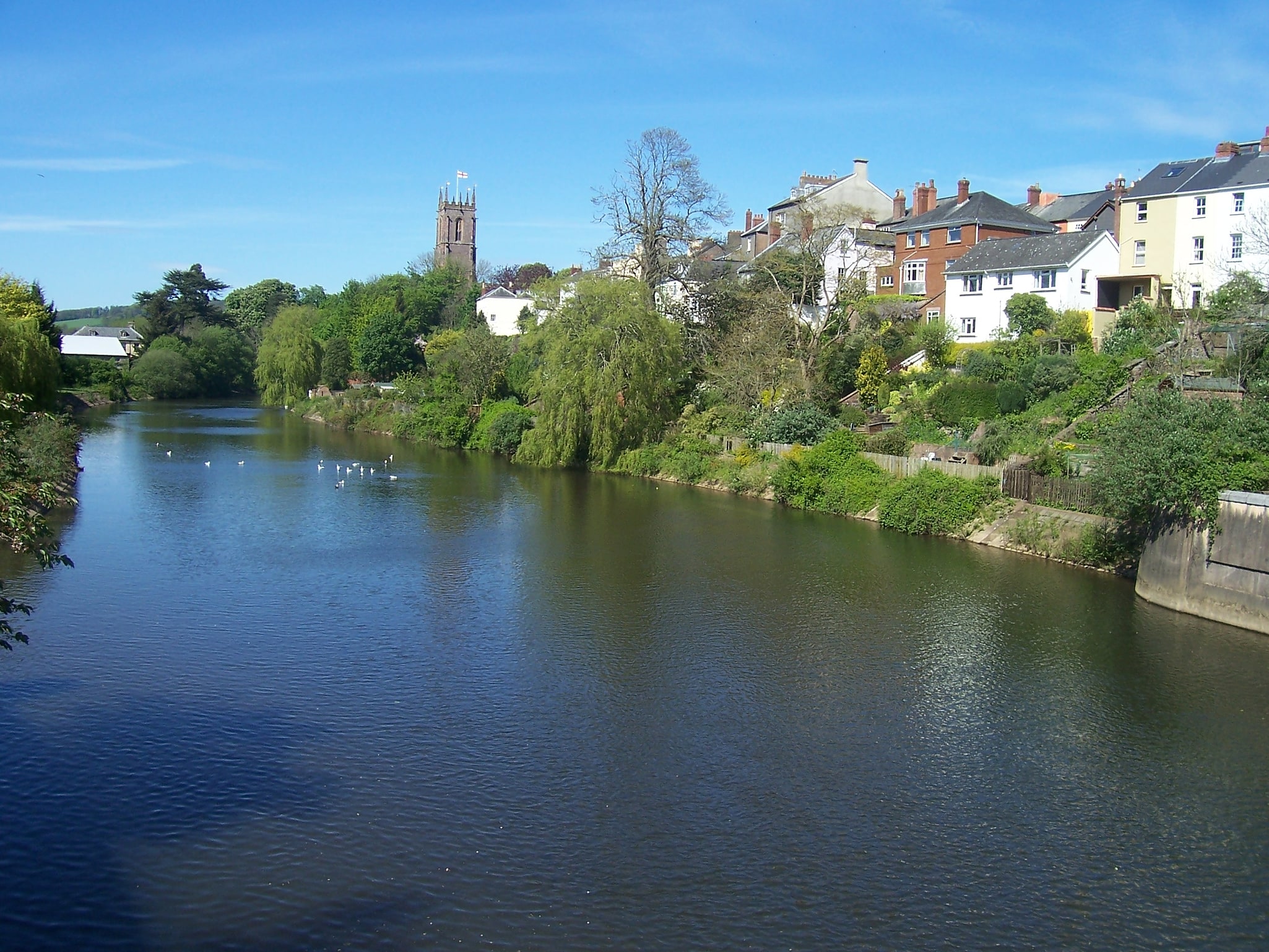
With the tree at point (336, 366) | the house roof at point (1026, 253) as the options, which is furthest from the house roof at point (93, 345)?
the house roof at point (1026, 253)

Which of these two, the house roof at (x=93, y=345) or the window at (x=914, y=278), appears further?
the house roof at (x=93, y=345)

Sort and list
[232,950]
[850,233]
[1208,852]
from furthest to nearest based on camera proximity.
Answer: [850,233], [1208,852], [232,950]

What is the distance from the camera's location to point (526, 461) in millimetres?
A: 53250

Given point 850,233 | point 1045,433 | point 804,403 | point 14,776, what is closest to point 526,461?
point 804,403

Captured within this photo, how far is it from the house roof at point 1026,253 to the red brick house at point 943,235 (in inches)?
88.1

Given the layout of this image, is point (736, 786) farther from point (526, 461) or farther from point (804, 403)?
point (526, 461)

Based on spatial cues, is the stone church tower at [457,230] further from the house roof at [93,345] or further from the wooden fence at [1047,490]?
the wooden fence at [1047,490]

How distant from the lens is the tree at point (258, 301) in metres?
131

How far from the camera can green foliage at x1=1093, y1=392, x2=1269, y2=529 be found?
23.4m

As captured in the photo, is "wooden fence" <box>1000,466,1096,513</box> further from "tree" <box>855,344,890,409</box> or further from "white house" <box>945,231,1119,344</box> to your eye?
"white house" <box>945,231,1119,344</box>

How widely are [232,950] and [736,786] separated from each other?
7.11m

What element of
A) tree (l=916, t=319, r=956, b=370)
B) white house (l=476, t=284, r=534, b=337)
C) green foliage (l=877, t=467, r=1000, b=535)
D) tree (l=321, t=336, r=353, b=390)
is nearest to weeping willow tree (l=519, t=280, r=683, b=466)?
tree (l=916, t=319, r=956, b=370)

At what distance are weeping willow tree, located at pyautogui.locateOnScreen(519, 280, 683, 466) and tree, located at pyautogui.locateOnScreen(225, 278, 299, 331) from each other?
8737 centimetres

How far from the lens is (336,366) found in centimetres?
8669
